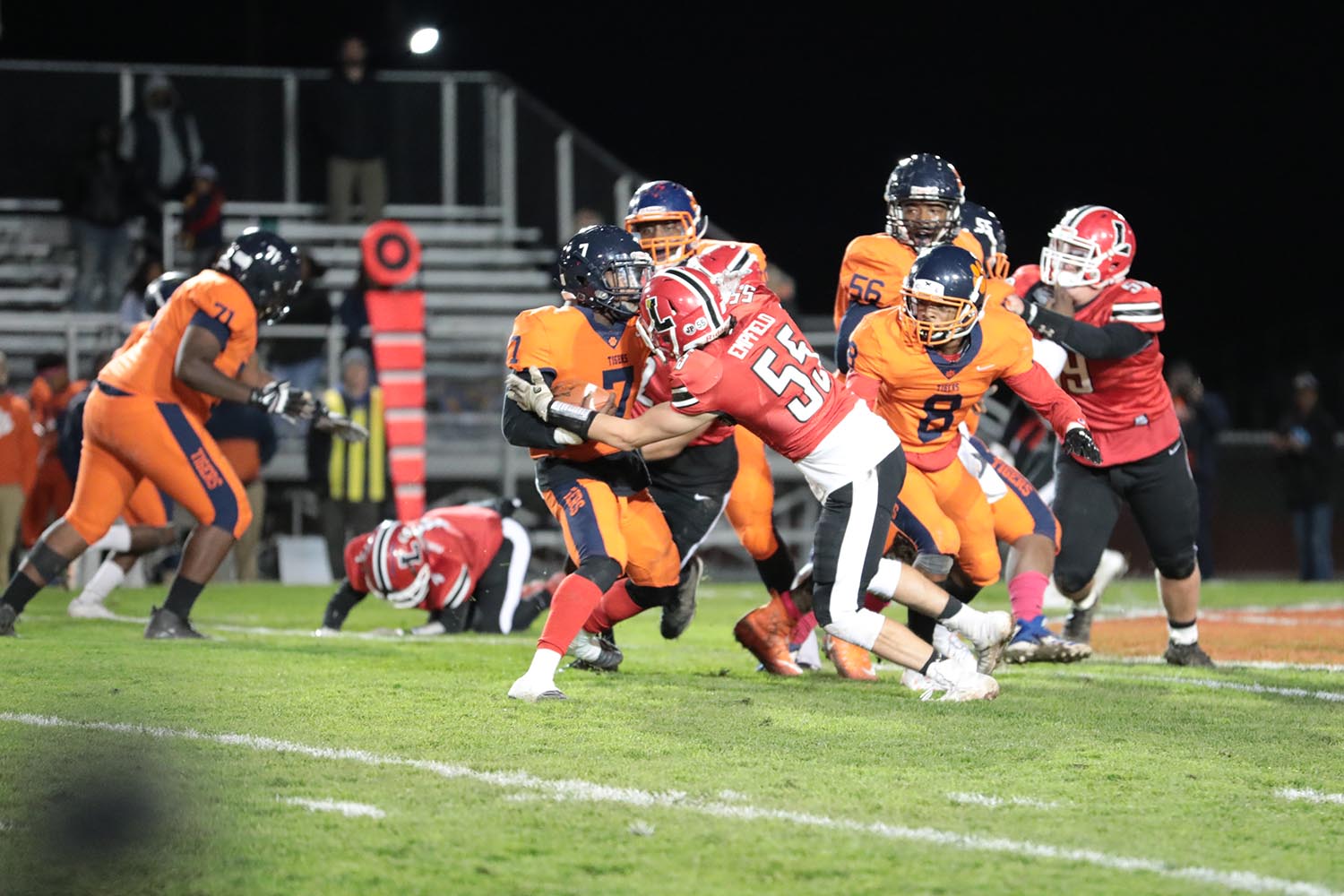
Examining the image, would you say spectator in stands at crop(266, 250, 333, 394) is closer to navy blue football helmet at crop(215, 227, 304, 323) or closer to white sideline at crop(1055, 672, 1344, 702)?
navy blue football helmet at crop(215, 227, 304, 323)

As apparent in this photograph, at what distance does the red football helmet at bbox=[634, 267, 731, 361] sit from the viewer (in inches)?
214

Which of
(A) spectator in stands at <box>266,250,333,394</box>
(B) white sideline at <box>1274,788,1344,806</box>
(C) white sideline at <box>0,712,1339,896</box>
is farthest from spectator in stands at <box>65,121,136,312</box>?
(B) white sideline at <box>1274,788,1344,806</box>

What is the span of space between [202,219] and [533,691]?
31.8ft

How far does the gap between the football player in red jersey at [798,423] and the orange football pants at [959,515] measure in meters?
0.46

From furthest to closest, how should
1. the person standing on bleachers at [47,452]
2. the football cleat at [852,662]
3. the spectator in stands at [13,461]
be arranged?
the person standing on bleachers at [47,452], the spectator in stands at [13,461], the football cleat at [852,662]

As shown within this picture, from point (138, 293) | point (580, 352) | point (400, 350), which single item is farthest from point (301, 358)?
point (580, 352)

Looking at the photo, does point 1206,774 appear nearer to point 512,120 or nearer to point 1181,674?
point 1181,674

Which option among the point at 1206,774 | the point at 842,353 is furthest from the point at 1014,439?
the point at 1206,774

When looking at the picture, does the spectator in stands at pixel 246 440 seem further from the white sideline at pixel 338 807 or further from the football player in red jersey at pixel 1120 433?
the white sideline at pixel 338 807

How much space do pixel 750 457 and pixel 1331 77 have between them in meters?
14.7

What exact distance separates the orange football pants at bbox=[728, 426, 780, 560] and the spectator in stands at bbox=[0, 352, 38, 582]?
6.65 metres

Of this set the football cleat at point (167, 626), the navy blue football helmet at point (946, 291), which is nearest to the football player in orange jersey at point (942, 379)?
the navy blue football helmet at point (946, 291)

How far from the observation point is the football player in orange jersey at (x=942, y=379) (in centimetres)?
597

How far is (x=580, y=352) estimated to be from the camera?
6.04 metres
